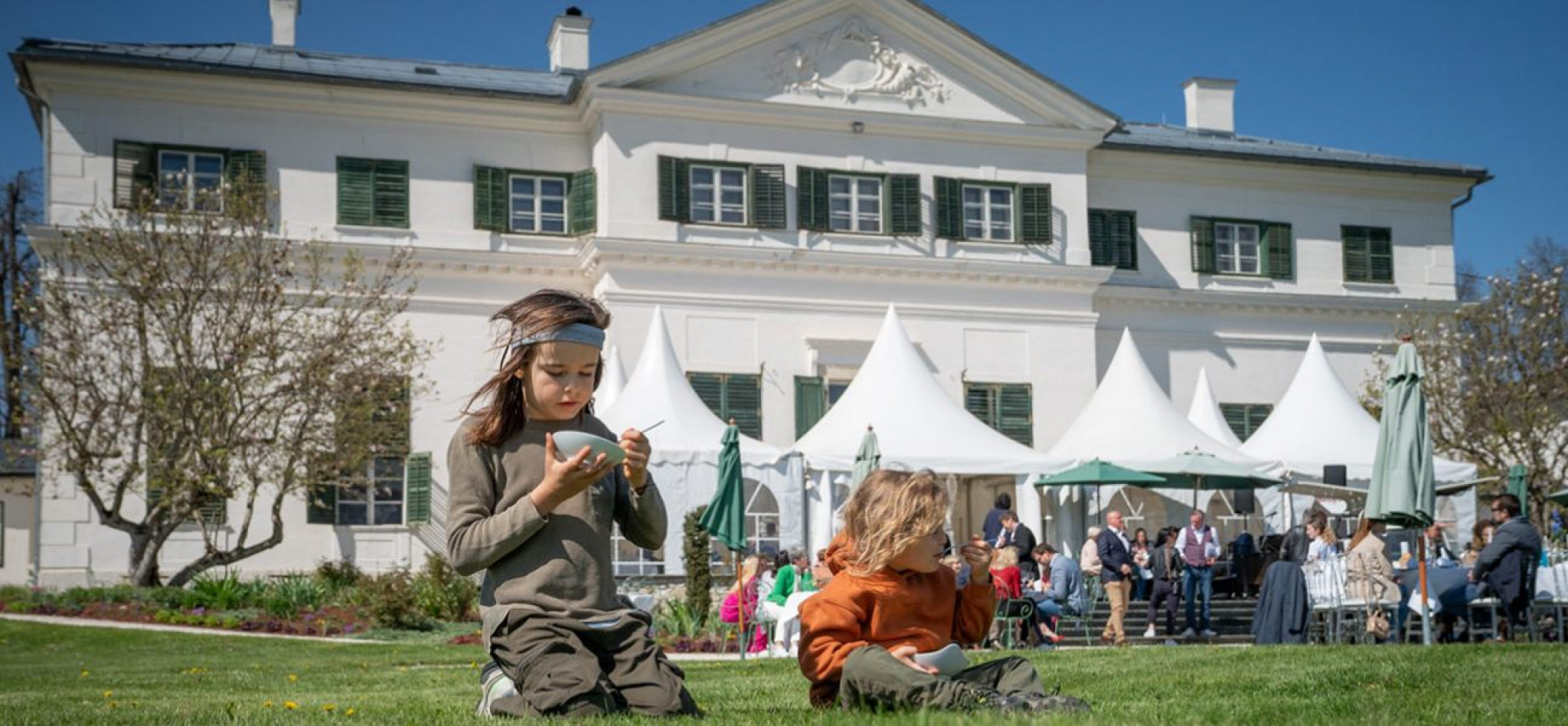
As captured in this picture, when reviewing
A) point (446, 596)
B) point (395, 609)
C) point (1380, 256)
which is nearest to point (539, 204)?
point (446, 596)

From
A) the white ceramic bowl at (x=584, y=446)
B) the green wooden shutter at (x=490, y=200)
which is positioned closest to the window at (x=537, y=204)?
the green wooden shutter at (x=490, y=200)

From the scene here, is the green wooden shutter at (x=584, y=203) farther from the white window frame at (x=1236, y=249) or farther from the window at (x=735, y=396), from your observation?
the white window frame at (x=1236, y=249)

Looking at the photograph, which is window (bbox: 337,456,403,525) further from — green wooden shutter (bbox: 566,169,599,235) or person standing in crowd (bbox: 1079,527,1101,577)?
person standing in crowd (bbox: 1079,527,1101,577)

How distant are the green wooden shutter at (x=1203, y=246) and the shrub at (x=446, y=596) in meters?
17.0

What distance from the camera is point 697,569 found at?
804 inches

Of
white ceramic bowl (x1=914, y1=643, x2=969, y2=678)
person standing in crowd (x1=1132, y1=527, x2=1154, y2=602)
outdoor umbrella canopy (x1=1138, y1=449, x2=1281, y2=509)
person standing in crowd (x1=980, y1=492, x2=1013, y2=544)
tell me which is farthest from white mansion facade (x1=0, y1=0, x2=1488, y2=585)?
white ceramic bowl (x1=914, y1=643, x2=969, y2=678)

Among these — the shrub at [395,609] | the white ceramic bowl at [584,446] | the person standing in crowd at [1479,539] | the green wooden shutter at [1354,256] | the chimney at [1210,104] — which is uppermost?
the chimney at [1210,104]

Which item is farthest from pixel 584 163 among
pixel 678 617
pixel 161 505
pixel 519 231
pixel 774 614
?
pixel 774 614

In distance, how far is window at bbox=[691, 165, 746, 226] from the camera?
91.8 ft

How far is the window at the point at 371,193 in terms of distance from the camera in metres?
27.0

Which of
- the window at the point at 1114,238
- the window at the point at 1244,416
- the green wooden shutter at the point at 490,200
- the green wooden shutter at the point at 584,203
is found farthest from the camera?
the window at the point at 1244,416

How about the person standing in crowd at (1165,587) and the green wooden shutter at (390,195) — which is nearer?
the person standing in crowd at (1165,587)

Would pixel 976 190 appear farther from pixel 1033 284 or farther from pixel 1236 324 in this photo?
pixel 1236 324

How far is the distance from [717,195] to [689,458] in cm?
711
